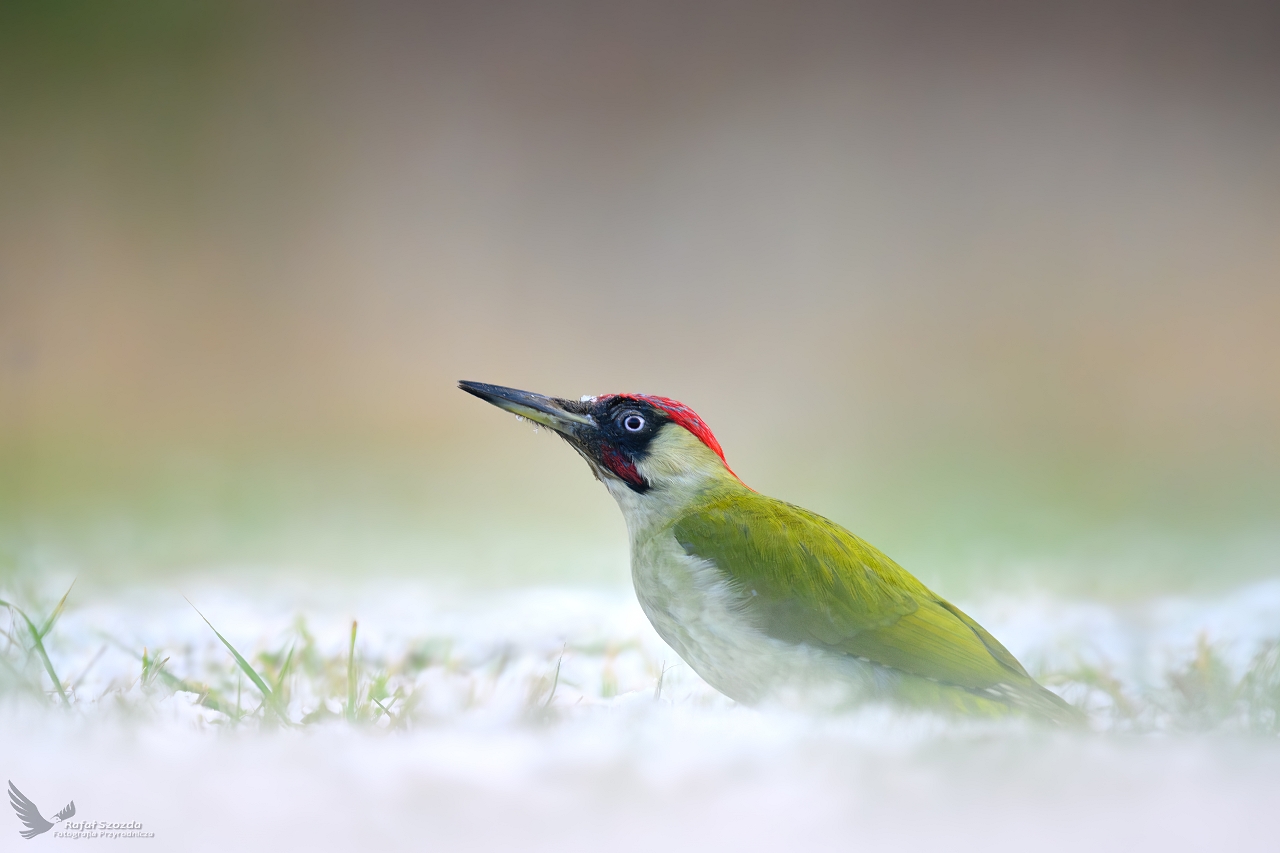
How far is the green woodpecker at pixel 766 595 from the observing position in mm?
1224

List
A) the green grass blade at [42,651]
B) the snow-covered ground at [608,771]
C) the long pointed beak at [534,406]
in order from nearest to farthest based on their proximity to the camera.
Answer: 1. the snow-covered ground at [608,771]
2. the green grass blade at [42,651]
3. the long pointed beak at [534,406]

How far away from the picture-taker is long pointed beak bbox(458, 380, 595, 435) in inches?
57.0

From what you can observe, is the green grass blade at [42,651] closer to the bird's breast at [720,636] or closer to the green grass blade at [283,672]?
the green grass blade at [283,672]

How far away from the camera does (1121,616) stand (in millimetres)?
2016

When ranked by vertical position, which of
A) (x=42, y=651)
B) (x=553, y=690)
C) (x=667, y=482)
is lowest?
(x=42, y=651)

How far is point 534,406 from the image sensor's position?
1.46 metres

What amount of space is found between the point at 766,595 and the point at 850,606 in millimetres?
108

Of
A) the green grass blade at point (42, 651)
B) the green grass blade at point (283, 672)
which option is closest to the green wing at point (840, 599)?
the green grass blade at point (283, 672)

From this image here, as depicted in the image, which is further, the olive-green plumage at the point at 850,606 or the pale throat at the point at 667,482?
the pale throat at the point at 667,482

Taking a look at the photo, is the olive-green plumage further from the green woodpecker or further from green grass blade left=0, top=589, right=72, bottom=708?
green grass blade left=0, top=589, right=72, bottom=708

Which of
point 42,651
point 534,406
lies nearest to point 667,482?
point 534,406

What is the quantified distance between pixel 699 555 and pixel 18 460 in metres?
1.52

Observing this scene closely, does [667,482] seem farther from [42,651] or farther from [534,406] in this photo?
[42,651]

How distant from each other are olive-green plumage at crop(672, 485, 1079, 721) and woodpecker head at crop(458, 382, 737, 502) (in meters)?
0.09
